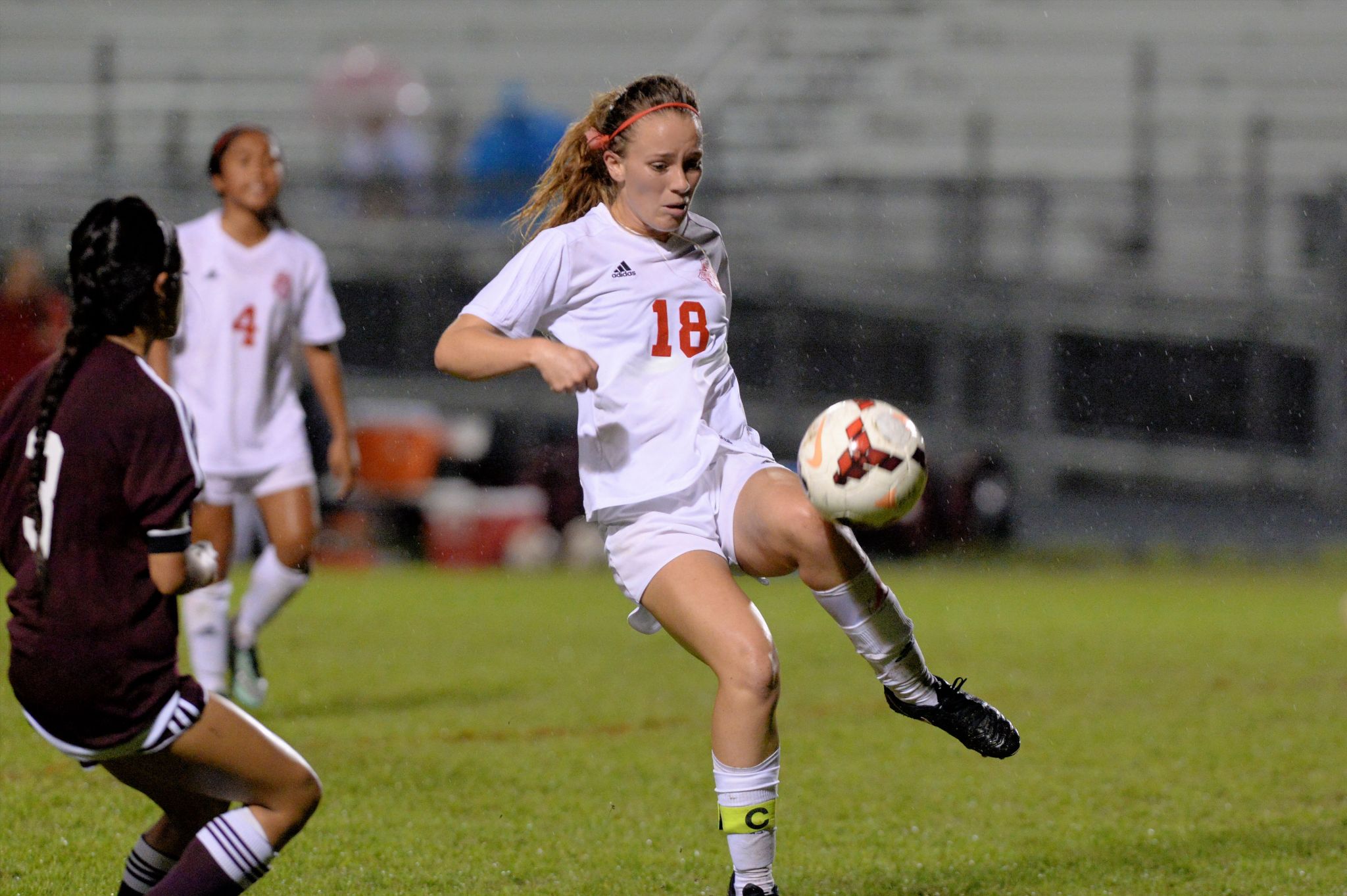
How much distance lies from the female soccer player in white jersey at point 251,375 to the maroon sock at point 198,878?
342 centimetres

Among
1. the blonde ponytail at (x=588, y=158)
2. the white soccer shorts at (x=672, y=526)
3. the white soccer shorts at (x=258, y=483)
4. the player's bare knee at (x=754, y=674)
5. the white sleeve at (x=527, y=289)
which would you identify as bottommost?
the white soccer shorts at (x=258, y=483)

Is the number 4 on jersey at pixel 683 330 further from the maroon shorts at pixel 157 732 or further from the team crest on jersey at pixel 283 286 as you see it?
the team crest on jersey at pixel 283 286

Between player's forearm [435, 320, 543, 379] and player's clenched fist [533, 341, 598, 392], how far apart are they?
10cm

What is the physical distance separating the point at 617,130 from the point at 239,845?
1.94 m

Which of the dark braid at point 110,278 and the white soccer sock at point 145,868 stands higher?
the dark braid at point 110,278

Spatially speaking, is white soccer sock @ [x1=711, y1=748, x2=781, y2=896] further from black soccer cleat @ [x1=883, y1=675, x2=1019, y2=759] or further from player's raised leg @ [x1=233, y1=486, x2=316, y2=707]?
player's raised leg @ [x1=233, y1=486, x2=316, y2=707]

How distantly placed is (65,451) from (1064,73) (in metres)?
16.9

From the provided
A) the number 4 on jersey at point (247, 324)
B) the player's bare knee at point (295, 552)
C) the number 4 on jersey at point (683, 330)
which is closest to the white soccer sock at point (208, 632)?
the player's bare knee at point (295, 552)

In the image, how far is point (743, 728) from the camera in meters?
3.53

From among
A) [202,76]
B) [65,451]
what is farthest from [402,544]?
[65,451]

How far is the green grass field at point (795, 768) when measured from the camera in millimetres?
4383

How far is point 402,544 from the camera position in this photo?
14.1 meters

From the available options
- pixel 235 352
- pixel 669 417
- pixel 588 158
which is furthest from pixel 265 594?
pixel 669 417

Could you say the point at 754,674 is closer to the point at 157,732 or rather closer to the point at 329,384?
the point at 157,732
